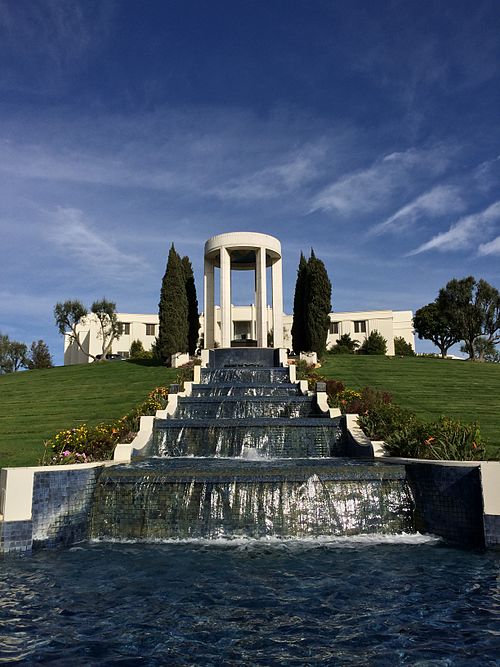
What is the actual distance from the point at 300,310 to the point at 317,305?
321cm

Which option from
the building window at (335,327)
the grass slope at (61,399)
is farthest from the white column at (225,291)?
the building window at (335,327)

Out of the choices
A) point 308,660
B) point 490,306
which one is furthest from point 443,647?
point 490,306

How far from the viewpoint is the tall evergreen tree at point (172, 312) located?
1323 inches

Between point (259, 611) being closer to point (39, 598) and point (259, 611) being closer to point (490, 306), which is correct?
point (39, 598)

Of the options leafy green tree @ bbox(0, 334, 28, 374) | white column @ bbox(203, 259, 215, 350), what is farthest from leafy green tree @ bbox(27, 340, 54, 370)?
white column @ bbox(203, 259, 215, 350)

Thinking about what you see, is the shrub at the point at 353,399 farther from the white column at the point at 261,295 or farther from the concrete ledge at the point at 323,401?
the white column at the point at 261,295

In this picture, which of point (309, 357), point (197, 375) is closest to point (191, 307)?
point (309, 357)

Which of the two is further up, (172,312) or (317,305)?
(317,305)

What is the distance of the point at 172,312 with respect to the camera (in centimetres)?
3412

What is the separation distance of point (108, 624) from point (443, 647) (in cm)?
391

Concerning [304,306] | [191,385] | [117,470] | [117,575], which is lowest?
[117,575]

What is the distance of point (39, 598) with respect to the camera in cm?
728

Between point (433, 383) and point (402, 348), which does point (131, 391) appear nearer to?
point (433, 383)

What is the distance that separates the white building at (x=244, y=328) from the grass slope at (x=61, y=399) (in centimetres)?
2999
